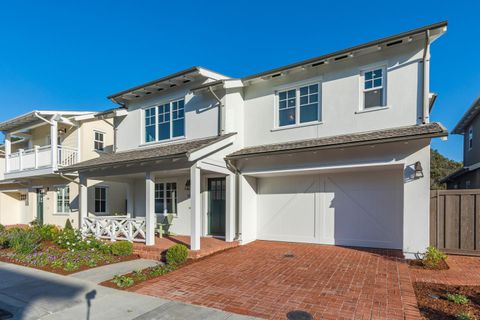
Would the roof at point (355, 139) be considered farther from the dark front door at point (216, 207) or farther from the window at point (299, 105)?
the dark front door at point (216, 207)

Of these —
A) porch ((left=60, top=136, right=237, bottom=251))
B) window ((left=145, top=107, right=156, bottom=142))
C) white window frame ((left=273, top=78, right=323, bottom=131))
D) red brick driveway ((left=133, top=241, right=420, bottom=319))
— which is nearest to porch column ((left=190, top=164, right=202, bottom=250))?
porch ((left=60, top=136, right=237, bottom=251))

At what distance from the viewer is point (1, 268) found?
830 centimetres

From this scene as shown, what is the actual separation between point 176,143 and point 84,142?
7702 millimetres

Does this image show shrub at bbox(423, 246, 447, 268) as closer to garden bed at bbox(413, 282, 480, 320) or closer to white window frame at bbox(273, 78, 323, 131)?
garden bed at bbox(413, 282, 480, 320)

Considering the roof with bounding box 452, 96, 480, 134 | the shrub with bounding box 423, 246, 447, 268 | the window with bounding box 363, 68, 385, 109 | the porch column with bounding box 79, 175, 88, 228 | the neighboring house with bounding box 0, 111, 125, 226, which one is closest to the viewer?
the shrub with bounding box 423, 246, 447, 268

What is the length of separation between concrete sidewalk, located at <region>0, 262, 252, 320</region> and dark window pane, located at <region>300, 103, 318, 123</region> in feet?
24.6

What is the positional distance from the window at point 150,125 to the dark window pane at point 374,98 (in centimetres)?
930

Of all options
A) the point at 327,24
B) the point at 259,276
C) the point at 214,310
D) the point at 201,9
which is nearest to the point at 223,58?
the point at 201,9

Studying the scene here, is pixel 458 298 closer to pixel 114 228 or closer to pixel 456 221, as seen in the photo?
pixel 456 221

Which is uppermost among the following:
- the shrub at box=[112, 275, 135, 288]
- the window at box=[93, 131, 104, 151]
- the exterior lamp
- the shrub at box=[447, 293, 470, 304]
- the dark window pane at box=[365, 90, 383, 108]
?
the dark window pane at box=[365, 90, 383, 108]

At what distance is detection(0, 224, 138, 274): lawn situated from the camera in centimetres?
824

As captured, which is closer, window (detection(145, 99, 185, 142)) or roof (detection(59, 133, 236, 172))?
roof (detection(59, 133, 236, 172))

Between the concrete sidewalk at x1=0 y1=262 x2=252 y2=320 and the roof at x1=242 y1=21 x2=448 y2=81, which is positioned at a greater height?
the roof at x1=242 y1=21 x2=448 y2=81

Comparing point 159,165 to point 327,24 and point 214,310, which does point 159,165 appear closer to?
point 214,310
